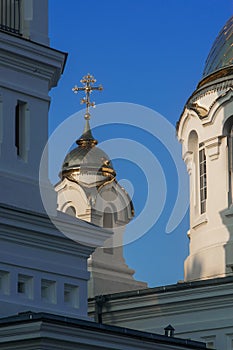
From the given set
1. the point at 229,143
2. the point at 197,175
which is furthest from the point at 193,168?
the point at 229,143

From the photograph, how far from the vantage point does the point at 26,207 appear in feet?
69.2

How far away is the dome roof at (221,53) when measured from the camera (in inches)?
1119

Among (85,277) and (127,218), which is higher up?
(127,218)

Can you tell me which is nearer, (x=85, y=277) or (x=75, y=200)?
(x=85, y=277)

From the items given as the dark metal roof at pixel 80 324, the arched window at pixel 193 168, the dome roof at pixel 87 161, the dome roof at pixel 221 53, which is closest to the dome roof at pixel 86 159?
the dome roof at pixel 87 161

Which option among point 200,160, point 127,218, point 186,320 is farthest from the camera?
point 127,218

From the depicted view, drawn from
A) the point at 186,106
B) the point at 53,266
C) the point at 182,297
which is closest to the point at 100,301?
the point at 182,297

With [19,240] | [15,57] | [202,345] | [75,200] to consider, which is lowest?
[202,345]

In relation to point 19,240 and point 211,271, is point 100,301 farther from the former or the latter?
point 19,240

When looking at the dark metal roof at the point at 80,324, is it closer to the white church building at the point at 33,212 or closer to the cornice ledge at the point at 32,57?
the white church building at the point at 33,212

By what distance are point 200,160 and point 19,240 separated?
342 inches

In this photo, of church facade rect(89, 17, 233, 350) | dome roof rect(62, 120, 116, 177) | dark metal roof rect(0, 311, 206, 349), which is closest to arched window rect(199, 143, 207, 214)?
church facade rect(89, 17, 233, 350)

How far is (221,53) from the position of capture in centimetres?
2867

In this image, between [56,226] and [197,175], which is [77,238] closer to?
[56,226]
